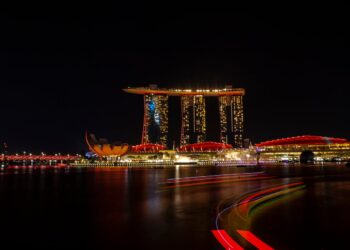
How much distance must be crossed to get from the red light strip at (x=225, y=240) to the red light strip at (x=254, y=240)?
0.35 metres

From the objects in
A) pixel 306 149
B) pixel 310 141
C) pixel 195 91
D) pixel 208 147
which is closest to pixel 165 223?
pixel 306 149

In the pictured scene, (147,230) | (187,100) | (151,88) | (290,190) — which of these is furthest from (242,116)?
(147,230)

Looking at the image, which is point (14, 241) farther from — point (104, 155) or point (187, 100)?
point (187, 100)

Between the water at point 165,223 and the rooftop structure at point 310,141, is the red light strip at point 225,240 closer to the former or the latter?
the water at point 165,223

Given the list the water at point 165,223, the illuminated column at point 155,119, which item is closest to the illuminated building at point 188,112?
the illuminated column at point 155,119

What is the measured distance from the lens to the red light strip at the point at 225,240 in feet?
20.9

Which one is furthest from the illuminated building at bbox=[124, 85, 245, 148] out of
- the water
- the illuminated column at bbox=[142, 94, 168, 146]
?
the water

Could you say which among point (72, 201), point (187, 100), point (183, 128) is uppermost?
point (187, 100)

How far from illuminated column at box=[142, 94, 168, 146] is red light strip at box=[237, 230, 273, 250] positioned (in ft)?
419

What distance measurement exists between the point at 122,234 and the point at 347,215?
696 cm

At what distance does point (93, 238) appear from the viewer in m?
7.44

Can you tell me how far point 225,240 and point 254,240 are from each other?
0.61m

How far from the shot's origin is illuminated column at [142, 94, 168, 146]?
13938 cm

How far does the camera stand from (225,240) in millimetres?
6867
